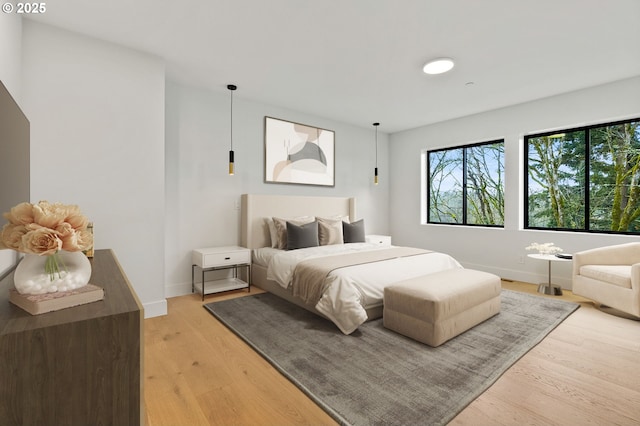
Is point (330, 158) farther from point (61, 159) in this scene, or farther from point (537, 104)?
point (61, 159)

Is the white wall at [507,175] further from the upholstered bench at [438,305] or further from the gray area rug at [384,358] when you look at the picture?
the upholstered bench at [438,305]

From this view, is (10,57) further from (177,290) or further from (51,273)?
(177,290)

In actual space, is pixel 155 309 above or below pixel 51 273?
below

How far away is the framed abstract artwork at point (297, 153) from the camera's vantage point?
447cm

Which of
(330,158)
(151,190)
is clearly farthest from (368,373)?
(330,158)

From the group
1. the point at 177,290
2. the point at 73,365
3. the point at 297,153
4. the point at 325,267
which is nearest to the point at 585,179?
the point at 325,267

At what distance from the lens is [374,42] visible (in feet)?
8.91

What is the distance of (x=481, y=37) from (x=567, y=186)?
2858mm

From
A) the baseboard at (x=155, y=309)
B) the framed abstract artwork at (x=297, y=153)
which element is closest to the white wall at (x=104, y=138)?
the baseboard at (x=155, y=309)

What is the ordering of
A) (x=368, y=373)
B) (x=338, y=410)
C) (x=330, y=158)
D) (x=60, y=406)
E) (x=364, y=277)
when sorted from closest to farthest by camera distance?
(x=60, y=406), (x=338, y=410), (x=368, y=373), (x=364, y=277), (x=330, y=158)

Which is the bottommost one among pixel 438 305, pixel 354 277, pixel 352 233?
pixel 438 305

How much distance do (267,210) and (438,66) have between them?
2.73 m

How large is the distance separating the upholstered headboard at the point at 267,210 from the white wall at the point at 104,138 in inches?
48.7

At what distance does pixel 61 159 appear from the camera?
8.35ft
